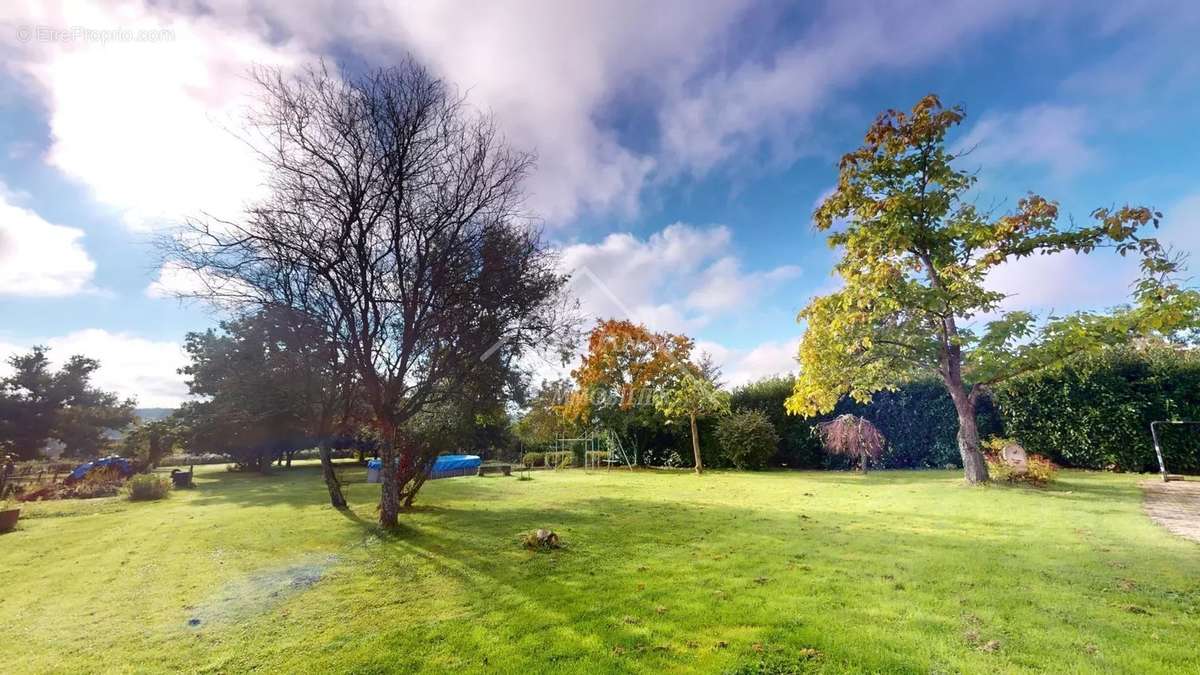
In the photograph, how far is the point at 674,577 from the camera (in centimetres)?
527

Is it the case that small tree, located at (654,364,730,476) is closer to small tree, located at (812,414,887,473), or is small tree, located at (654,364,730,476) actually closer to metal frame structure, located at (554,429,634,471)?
metal frame structure, located at (554,429,634,471)

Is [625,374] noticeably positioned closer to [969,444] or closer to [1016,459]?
[969,444]

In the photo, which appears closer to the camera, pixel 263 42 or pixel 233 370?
pixel 263 42

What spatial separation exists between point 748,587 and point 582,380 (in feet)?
68.4

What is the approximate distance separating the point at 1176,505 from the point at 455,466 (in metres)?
24.2

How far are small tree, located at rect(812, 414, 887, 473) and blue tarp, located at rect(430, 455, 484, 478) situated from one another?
16.4 meters

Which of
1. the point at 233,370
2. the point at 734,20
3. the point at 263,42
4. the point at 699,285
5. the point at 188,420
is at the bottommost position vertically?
the point at 188,420

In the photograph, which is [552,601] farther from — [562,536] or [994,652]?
[994,652]

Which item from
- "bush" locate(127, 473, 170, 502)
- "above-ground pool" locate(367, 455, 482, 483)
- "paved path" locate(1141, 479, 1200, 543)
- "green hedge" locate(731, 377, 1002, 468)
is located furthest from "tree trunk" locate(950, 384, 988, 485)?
"bush" locate(127, 473, 170, 502)

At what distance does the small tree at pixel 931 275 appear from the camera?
34.4 ft

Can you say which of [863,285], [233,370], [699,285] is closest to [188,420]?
[233,370]

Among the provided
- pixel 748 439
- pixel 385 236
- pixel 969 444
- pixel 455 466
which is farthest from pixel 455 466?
pixel 969 444

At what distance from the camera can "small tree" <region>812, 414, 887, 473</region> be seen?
58.1 ft

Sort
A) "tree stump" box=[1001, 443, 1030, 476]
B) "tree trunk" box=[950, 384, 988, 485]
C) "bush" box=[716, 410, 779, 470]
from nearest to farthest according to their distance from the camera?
"tree stump" box=[1001, 443, 1030, 476]
"tree trunk" box=[950, 384, 988, 485]
"bush" box=[716, 410, 779, 470]
